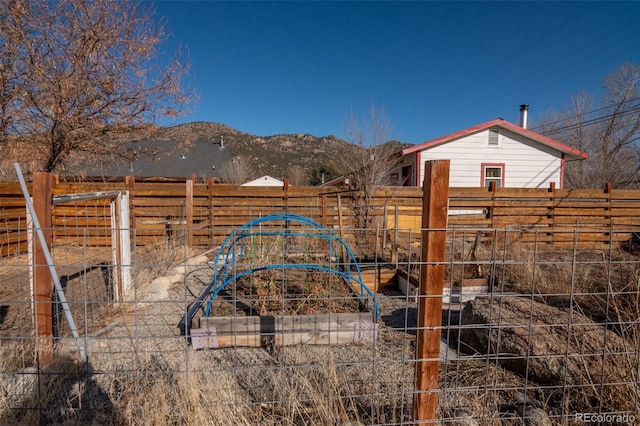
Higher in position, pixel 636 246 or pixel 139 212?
pixel 139 212

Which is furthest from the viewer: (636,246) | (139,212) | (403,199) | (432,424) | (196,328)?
(403,199)

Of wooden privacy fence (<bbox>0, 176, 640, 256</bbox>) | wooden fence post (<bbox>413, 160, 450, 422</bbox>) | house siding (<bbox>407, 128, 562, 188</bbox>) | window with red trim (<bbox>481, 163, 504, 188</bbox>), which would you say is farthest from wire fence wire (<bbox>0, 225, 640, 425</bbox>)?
window with red trim (<bbox>481, 163, 504, 188</bbox>)

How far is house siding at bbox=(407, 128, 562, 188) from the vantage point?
40.2 feet

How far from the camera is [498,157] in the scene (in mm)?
12312

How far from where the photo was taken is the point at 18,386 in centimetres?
225

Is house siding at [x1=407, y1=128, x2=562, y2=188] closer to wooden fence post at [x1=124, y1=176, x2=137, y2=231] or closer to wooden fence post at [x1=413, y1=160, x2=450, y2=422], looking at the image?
wooden fence post at [x1=124, y1=176, x2=137, y2=231]

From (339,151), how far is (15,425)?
10166mm

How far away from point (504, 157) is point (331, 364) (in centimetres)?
1254

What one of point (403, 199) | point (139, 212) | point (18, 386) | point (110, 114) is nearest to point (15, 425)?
point (18, 386)

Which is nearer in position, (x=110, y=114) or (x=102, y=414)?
(x=102, y=414)

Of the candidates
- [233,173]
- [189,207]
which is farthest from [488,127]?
[233,173]

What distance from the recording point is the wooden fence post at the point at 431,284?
173 cm

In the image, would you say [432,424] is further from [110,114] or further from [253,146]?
[253,146]

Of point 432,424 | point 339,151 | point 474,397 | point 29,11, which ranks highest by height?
point 29,11
